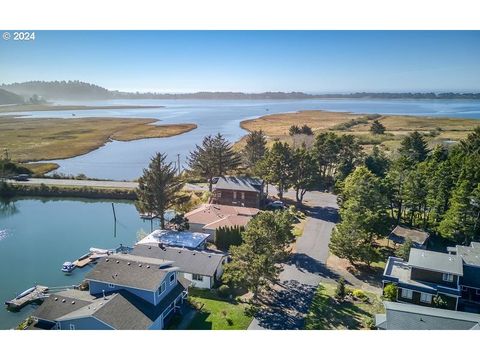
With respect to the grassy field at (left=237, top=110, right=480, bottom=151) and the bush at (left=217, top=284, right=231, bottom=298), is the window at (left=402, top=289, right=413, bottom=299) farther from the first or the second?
the grassy field at (left=237, top=110, right=480, bottom=151)

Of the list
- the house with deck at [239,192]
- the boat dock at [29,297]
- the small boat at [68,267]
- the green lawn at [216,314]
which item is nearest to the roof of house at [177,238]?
the small boat at [68,267]

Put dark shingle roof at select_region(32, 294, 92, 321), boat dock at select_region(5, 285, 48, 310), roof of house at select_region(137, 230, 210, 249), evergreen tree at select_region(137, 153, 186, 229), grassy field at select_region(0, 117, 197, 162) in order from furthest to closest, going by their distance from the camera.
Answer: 1. grassy field at select_region(0, 117, 197, 162)
2. evergreen tree at select_region(137, 153, 186, 229)
3. roof of house at select_region(137, 230, 210, 249)
4. boat dock at select_region(5, 285, 48, 310)
5. dark shingle roof at select_region(32, 294, 92, 321)

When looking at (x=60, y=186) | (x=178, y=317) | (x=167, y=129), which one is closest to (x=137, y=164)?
(x=60, y=186)

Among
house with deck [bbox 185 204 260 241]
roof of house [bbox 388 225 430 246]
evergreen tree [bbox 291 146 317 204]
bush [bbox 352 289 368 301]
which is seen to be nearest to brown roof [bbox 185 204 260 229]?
house with deck [bbox 185 204 260 241]

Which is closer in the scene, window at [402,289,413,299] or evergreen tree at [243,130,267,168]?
window at [402,289,413,299]

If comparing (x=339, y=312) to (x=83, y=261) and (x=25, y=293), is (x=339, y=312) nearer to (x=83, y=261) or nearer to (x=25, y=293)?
(x=83, y=261)

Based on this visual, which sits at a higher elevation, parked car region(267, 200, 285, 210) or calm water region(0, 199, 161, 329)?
parked car region(267, 200, 285, 210)

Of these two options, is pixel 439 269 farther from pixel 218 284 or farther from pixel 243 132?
pixel 243 132
